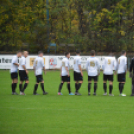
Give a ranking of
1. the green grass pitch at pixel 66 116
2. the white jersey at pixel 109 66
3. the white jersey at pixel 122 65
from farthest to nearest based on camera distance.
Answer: the white jersey at pixel 109 66, the white jersey at pixel 122 65, the green grass pitch at pixel 66 116

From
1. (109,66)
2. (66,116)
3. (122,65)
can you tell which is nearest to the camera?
(66,116)

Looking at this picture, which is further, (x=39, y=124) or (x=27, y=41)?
(x=27, y=41)

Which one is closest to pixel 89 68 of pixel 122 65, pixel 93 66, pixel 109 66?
pixel 93 66

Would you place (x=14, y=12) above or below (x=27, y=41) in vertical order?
above

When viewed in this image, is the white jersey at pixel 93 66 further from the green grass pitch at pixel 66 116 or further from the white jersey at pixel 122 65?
the green grass pitch at pixel 66 116

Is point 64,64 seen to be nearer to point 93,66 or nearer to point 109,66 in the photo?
point 93,66

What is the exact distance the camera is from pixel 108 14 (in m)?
40.9

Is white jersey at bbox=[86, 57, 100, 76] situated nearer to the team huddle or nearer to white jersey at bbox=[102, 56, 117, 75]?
the team huddle

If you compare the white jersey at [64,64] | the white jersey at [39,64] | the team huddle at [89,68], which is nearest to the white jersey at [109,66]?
the team huddle at [89,68]

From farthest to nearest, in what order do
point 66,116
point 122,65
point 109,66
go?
point 109,66, point 122,65, point 66,116

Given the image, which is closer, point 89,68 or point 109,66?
point 89,68

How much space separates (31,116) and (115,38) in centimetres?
3366

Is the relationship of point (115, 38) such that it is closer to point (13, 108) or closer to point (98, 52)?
point (98, 52)

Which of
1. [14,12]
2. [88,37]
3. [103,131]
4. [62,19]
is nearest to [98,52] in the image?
[88,37]
